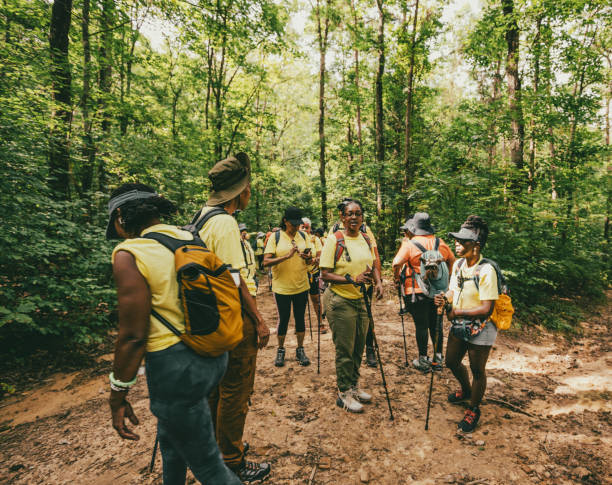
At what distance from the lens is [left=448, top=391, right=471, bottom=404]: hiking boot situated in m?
3.71

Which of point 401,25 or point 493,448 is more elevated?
point 401,25

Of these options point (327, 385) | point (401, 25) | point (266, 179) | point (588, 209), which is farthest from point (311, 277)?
point (588, 209)

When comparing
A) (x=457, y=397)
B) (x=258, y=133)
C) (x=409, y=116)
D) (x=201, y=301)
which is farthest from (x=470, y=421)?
(x=258, y=133)

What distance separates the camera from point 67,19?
19.4 feet

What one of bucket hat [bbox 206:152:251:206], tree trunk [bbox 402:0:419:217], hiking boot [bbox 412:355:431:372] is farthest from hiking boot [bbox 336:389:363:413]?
tree trunk [bbox 402:0:419:217]

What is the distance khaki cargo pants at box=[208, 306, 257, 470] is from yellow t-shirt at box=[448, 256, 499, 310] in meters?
2.47

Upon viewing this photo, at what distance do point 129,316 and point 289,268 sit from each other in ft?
10.3

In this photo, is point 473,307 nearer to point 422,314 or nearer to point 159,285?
point 422,314

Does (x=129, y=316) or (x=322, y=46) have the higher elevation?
(x=322, y=46)

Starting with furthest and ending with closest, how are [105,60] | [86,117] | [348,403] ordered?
[86,117], [105,60], [348,403]

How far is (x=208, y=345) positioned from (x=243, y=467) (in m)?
1.76

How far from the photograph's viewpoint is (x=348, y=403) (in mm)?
3576

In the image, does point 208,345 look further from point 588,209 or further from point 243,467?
point 588,209

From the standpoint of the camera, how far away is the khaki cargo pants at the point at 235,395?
2314 millimetres
